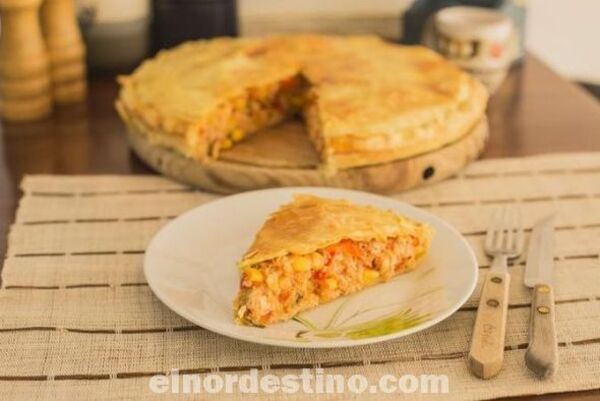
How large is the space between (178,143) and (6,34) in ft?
1.66

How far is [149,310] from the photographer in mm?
1467

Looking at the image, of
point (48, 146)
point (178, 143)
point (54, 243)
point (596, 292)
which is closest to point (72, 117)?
point (48, 146)

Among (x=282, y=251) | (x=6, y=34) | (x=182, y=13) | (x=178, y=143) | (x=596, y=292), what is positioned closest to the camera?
(x=282, y=251)

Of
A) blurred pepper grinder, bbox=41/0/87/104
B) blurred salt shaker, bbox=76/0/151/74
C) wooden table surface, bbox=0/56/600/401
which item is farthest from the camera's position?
blurred salt shaker, bbox=76/0/151/74

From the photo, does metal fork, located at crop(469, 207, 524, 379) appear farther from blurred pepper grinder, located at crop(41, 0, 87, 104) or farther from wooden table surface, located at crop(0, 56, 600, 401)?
blurred pepper grinder, located at crop(41, 0, 87, 104)

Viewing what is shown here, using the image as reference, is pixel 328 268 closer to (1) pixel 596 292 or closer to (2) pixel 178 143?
(1) pixel 596 292

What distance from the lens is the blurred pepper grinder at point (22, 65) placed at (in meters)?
2.07

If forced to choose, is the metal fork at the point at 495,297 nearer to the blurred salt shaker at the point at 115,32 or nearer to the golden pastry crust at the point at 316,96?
the golden pastry crust at the point at 316,96

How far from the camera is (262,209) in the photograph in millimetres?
1697

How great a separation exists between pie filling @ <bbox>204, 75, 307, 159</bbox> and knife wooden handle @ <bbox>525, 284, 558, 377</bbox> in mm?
780

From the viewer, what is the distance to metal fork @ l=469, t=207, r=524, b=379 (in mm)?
1298

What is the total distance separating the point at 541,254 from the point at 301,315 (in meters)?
0.46

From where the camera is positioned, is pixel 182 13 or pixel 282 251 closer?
pixel 282 251

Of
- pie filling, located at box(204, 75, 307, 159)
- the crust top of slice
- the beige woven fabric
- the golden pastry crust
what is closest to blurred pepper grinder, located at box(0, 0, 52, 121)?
the golden pastry crust
